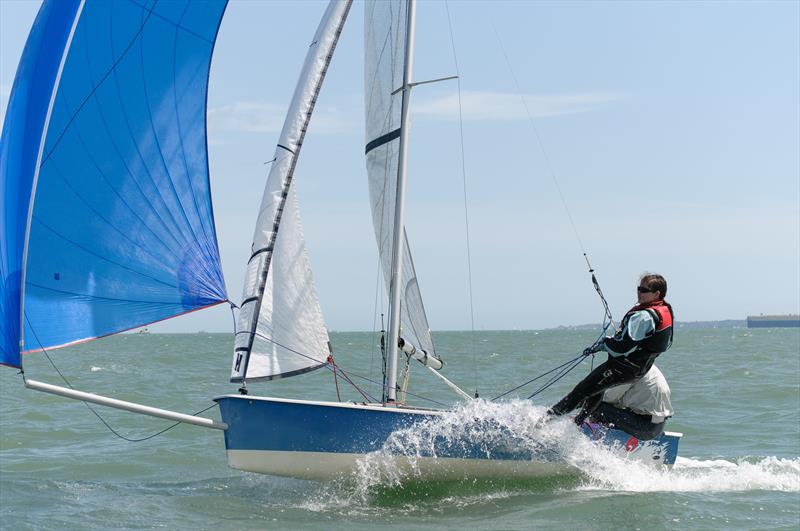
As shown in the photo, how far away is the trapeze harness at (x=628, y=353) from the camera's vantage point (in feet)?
25.1

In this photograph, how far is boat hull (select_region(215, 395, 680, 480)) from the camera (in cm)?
770

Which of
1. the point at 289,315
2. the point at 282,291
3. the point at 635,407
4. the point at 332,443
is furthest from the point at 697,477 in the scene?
the point at 282,291

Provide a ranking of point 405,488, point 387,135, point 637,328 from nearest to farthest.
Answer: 1. point 637,328
2. point 405,488
3. point 387,135

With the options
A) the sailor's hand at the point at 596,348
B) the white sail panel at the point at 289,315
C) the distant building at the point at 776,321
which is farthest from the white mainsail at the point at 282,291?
the distant building at the point at 776,321

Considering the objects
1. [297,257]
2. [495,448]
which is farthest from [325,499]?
[297,257]

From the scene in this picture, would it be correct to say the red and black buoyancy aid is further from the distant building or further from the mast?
the distant building

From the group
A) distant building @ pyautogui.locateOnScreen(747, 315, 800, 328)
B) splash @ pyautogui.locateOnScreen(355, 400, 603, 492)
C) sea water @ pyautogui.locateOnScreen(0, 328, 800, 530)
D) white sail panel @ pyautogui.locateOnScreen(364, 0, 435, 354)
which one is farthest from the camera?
distant building @ pyautogui.locateOnScreen(747, 315, 800, 328)

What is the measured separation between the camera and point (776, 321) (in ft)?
499

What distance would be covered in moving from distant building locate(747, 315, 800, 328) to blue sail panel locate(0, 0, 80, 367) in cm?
15473

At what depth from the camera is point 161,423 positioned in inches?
541

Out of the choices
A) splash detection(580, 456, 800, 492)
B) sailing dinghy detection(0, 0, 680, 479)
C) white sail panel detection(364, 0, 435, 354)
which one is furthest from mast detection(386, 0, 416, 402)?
splash detection(580, 456, 800, 492)

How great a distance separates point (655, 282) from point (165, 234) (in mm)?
3904

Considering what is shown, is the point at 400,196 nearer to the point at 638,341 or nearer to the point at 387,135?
the point at 387,135

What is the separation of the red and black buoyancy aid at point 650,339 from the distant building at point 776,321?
15263 centimetres
